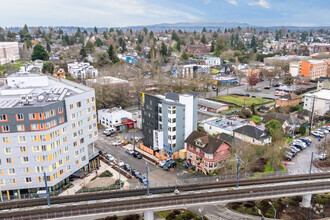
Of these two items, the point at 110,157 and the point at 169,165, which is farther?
the point at 110,157

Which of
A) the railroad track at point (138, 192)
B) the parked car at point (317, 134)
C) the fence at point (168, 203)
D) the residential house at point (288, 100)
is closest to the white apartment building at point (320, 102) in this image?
the residential house at point (288, 100)

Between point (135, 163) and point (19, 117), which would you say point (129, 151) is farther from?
point (19, 117)

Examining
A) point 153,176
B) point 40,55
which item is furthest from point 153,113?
point 40,55

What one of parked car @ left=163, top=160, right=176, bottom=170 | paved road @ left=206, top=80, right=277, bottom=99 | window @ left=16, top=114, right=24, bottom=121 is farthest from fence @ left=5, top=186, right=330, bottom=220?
paved road @ left=206, top=80, right=277, bottom=99

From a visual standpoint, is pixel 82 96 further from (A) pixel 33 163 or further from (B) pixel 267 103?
(B) pixel 267 103

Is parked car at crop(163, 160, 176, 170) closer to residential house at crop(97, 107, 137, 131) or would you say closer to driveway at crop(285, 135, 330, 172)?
driveway at crop(285, 135, 330, 172)

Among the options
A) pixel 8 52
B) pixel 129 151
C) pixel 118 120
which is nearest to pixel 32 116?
pixel 129 151
